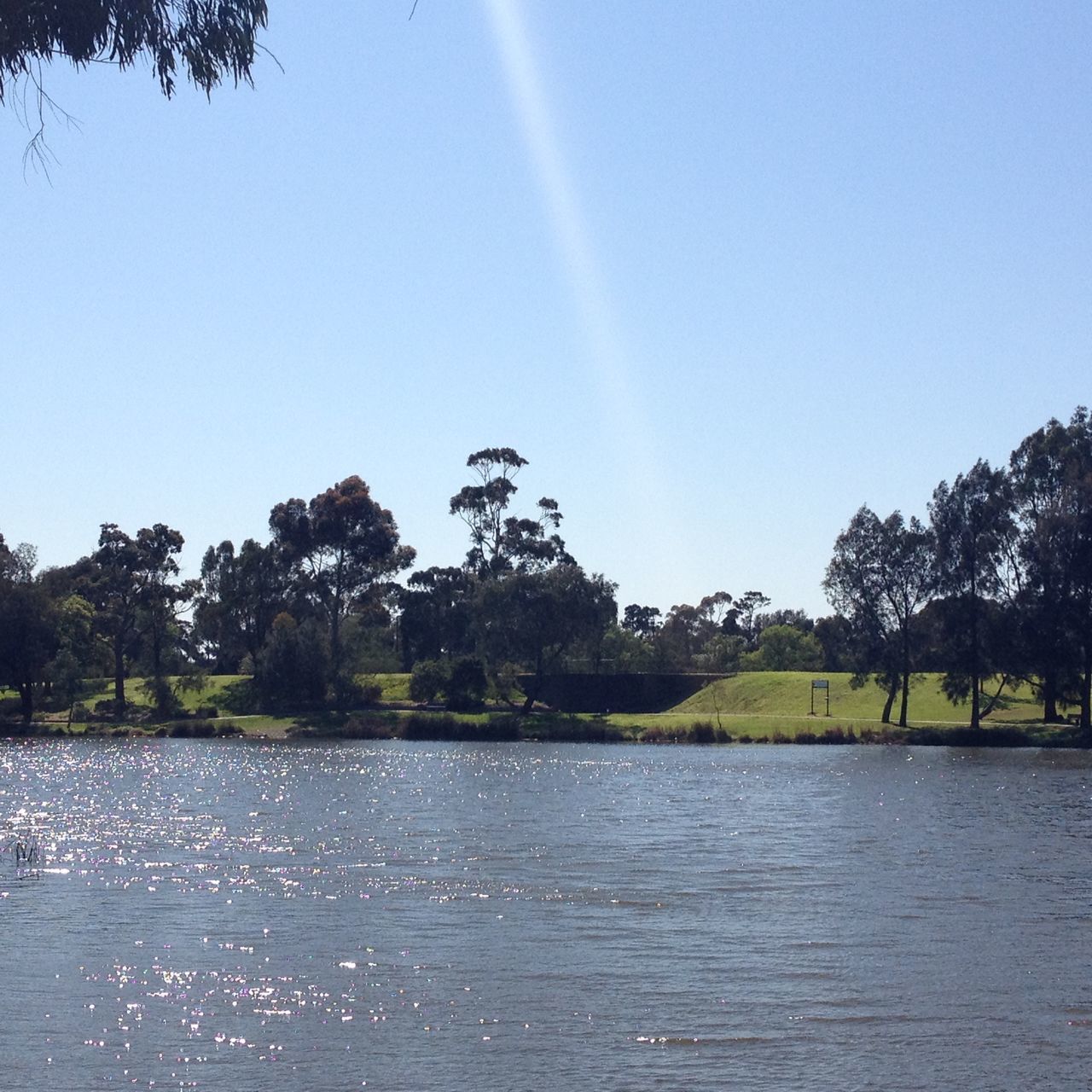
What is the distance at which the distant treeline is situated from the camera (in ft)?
281

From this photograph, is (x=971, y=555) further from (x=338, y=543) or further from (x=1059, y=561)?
(x=338, y=543)

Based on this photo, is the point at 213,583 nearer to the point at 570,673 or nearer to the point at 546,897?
the point at 570,673

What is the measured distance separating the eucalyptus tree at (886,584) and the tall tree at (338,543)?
4788cm

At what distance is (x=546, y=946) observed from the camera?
22.8 meters

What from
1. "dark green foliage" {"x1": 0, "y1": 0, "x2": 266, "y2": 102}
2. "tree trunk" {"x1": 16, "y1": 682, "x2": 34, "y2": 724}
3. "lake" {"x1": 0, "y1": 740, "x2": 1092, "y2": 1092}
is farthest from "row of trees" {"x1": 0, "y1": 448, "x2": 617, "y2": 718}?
"dark green foliage" {"x1": 0, "y1": 0, "x2": 266, "y2": 102}

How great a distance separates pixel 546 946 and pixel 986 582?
69.6 metres

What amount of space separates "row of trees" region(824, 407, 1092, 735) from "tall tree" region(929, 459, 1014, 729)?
0.07 meters

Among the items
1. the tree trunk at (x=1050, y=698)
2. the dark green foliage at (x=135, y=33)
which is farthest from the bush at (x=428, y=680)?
the dark green foliage at (x=135, y=33)

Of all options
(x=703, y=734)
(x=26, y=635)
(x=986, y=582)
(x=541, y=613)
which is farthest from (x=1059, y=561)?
(x=26, y=635)

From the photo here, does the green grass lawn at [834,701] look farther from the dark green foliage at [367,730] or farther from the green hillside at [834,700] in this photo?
the dark green foliage at [367,730]

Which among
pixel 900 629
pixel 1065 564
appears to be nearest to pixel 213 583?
pixel 900 629

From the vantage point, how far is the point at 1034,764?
6956 centimetres

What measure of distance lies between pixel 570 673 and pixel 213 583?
153 feet

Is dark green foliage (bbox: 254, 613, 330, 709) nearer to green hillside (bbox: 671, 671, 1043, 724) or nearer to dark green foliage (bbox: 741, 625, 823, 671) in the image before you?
green hillside (bbox: 671, 671, 1043, 724)
